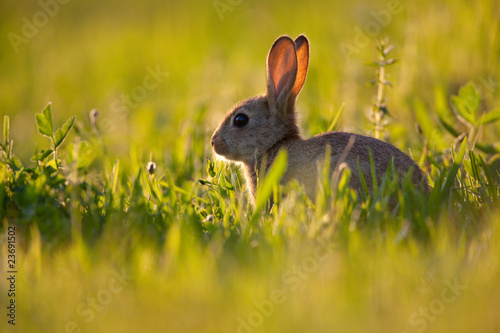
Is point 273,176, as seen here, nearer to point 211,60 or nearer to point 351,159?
point 351,159

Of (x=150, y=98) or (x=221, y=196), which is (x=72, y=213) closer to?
(x=221, y=196)

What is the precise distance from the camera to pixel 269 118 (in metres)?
5.14

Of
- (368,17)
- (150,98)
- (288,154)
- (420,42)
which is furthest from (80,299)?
(368,17)

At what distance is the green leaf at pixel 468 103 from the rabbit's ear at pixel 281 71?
54.7 inches

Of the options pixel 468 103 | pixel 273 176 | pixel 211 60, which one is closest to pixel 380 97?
pixel 468 103

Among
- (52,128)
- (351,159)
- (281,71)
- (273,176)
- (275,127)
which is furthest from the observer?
(275,127)

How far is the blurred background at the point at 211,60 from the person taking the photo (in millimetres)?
6449

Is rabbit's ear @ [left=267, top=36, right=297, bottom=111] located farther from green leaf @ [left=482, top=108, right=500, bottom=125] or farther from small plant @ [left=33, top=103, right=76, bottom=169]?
small plant @ [left=33, top=103, right=76, bottom=169]

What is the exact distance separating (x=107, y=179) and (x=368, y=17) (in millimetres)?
6436

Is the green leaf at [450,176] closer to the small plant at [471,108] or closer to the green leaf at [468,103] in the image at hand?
the small plant at [471,108]

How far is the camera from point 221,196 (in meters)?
4.05

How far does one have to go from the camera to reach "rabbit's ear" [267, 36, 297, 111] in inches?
190

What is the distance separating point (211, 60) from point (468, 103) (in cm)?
467

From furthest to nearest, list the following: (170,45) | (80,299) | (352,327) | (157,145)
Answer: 1. (170,45)
2. (157,145)
3. (80,299)
4. (352,327)
